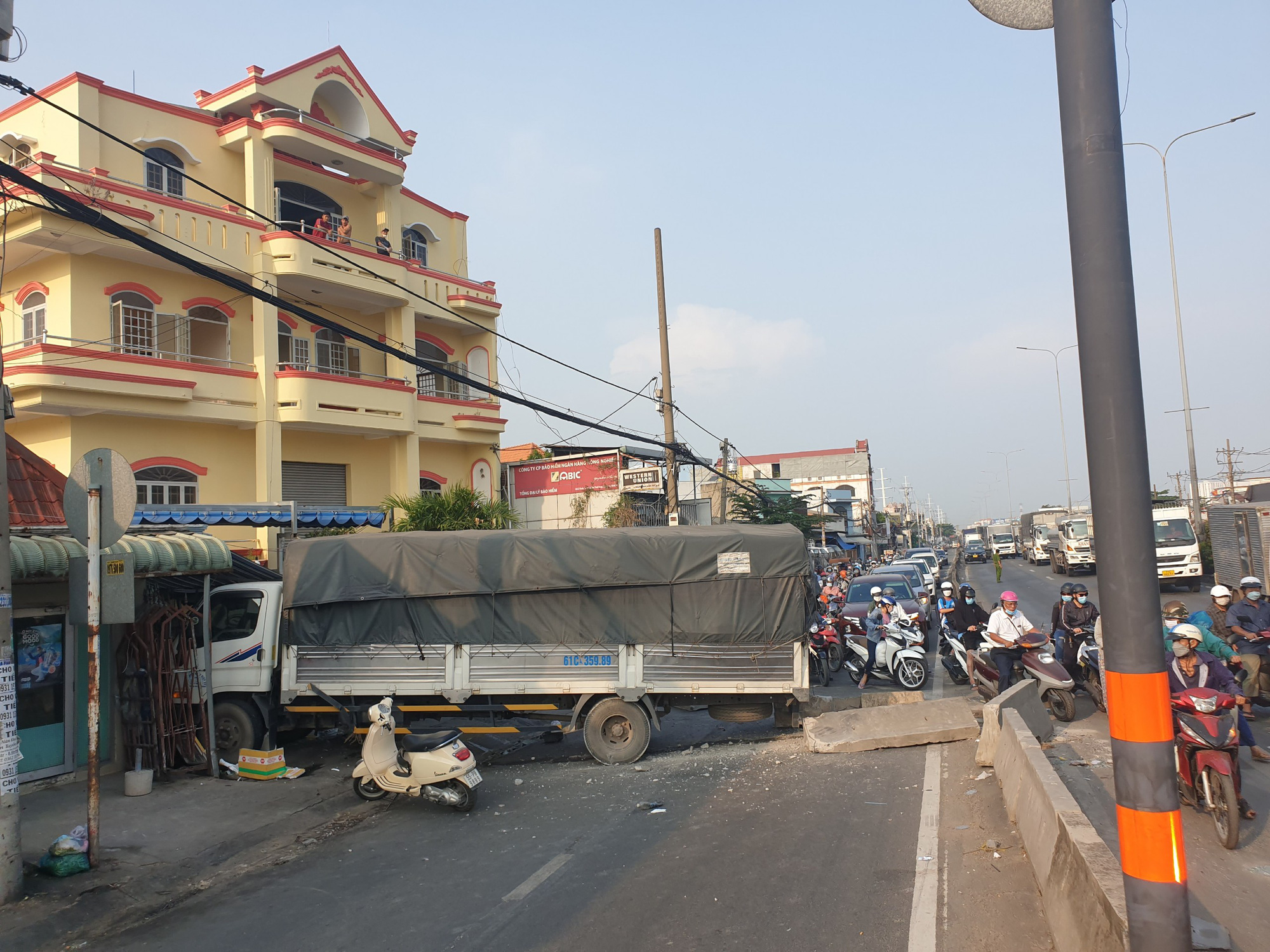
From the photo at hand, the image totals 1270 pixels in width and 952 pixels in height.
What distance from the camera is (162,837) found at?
7566 millimetres

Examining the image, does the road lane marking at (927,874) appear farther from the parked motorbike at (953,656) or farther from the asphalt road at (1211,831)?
the parked motorbike at (953,656)

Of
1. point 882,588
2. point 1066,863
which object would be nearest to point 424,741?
point 1066,863

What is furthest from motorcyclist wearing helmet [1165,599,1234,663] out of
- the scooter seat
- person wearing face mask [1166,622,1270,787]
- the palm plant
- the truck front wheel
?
the palm plant

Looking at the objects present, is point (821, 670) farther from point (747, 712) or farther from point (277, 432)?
point (277, 432)

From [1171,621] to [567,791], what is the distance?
6805 millimetres

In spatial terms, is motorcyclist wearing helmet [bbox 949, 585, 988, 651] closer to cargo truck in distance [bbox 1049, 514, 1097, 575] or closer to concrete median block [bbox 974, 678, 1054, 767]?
concrete median block [bbox 974, 678, 1054, 767]

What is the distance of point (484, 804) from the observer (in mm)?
8422

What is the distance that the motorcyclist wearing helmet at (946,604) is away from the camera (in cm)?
1403

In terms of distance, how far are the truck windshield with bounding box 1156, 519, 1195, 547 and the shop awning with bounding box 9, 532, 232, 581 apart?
996 inches

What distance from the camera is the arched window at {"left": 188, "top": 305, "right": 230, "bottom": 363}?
20.3 metres

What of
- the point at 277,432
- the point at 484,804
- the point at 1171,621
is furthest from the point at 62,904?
the point at 277,432

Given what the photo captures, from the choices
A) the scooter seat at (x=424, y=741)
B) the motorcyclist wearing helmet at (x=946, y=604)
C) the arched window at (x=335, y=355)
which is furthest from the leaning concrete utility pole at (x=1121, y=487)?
the arched window at (x=335, y=355)

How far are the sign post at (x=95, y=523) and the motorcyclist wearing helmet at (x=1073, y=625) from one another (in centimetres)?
1085

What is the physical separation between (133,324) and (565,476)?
13450mm
